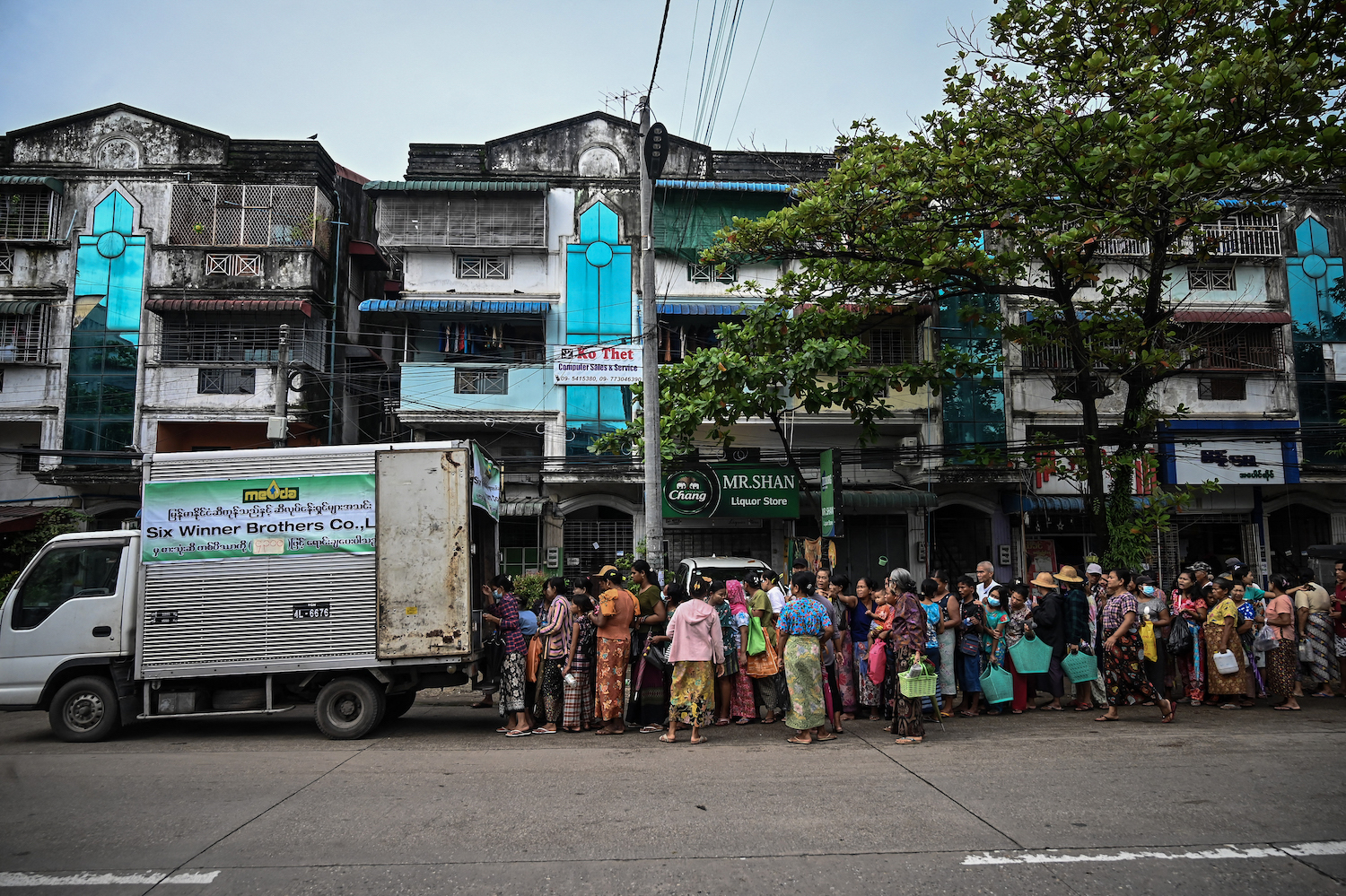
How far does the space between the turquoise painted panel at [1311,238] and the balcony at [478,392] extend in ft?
63.4

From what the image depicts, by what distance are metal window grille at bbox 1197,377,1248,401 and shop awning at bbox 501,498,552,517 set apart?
640 inches

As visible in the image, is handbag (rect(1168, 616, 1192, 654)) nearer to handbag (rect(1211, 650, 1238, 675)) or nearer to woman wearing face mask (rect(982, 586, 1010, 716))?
handbag (rect(1211, 650, 1238, 675))

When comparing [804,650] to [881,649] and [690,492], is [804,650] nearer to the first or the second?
[881,649]

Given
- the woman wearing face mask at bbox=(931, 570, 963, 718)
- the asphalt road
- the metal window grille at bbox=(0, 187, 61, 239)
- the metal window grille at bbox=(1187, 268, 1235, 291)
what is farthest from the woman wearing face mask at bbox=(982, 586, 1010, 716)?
the metal window grille at bbox=(0, 187, 61, 239)

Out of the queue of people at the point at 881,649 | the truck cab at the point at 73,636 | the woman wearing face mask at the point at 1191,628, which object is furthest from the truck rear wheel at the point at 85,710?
the woman wearing face mask at the point at 1191,628

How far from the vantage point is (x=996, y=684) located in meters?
9.54

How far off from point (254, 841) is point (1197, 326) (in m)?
22.3


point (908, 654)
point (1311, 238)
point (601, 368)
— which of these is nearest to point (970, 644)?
point (908, 654)

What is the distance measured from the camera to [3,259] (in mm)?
20891

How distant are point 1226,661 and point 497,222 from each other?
57.2ft

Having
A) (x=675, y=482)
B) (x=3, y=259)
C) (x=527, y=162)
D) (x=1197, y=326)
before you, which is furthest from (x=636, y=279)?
(x=3, y=259)

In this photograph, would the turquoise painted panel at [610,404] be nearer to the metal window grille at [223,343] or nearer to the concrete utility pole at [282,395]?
the concrete utility pole at [282,395]

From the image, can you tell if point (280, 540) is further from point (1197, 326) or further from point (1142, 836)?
point (1197, 326)

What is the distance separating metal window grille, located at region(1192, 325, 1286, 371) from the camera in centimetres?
2134
